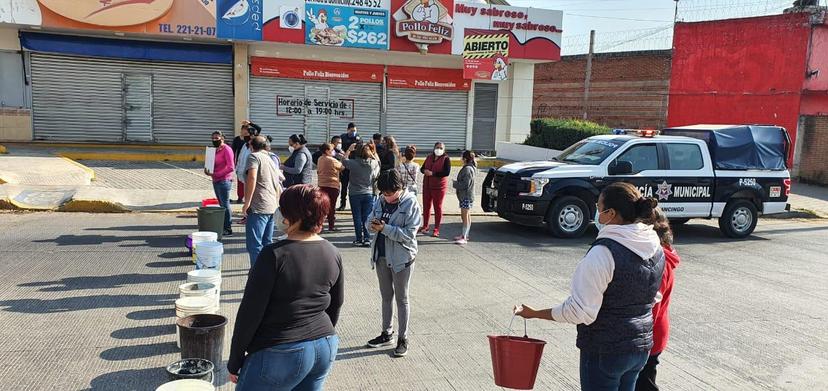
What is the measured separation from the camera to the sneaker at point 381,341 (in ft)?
19.1

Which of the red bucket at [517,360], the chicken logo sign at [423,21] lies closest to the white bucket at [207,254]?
the red bucket at [517,360]

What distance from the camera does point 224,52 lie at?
20062 mm

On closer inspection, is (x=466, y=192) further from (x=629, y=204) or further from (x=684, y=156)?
(x=629, y=204)

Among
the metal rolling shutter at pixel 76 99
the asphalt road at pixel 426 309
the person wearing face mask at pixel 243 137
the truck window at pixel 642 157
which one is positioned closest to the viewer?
the asphalt road at pixel 426 309

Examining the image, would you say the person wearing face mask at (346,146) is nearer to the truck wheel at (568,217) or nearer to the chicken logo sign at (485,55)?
the truck wheel at (568,217)

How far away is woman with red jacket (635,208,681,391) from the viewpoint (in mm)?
3918

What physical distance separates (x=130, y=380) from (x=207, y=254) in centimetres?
236

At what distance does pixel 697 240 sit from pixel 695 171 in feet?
4.54

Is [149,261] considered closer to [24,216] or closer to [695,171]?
[24,216]

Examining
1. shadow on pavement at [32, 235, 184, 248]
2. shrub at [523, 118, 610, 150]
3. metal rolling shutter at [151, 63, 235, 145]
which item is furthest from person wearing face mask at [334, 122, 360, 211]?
shrub at [523, 118, 610, 150]

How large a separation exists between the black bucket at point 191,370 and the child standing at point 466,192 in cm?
681

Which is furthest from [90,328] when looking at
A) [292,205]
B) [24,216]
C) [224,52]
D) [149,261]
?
[224,52]

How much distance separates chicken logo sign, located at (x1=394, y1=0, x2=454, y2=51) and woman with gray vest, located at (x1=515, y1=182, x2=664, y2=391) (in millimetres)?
17463

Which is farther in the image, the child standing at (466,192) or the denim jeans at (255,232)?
the child standing at (466,192)
